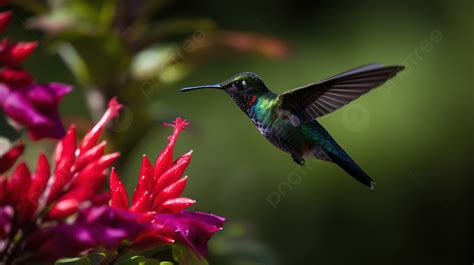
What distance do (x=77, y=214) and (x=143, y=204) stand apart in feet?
0.60

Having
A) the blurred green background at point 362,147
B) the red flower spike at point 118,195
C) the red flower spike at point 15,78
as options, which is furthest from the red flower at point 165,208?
the blurred green background at point 362,147

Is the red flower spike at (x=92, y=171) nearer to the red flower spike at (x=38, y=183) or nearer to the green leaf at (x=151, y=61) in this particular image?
the red flower spike at (x=38, y=183)

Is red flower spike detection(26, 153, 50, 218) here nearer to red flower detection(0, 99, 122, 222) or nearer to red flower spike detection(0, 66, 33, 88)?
red flower detection(0, 99, 122, 222)

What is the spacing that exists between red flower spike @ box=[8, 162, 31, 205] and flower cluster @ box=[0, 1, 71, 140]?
75 mm

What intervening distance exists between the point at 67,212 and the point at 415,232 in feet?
10.0

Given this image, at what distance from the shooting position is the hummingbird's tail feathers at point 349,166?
1287 mm

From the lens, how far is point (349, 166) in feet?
4.36

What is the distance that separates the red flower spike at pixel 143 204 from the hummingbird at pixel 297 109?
0.70 ft

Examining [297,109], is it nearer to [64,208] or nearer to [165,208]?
[165,208]

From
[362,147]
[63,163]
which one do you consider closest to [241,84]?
[63,163]

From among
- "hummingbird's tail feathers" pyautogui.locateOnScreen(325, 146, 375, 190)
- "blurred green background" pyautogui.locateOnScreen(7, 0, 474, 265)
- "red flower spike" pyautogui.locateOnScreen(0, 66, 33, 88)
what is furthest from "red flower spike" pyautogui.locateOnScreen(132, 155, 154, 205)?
"blurred green background" pyautogui.locateOnScreen(7, 0, 474, 265)

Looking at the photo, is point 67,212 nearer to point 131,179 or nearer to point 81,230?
point 81,230

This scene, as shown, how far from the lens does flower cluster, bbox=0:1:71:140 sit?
1.02 m

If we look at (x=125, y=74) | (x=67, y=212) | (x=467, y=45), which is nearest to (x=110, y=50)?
(x=125, y=74)
